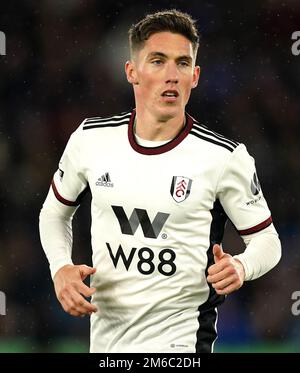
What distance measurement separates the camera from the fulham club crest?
3605 mm

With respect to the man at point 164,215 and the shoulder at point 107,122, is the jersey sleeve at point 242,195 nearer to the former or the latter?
the man at point 164,215

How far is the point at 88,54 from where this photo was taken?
654 centimetres

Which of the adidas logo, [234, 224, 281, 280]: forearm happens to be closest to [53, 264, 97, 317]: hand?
the adidas logo

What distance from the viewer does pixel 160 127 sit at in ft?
12.2

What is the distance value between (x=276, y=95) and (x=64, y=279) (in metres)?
3.44

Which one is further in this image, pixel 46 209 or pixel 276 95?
pixel 276 95

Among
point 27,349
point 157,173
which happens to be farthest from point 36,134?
point 157,173

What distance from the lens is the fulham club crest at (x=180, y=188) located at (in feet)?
11.8

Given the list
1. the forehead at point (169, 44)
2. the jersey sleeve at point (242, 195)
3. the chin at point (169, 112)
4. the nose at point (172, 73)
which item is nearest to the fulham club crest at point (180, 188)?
the jersey sleeve at point (242, 195)

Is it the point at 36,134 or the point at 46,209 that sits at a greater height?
the point at 36,134

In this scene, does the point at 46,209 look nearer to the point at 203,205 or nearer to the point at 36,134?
the point at 203,205

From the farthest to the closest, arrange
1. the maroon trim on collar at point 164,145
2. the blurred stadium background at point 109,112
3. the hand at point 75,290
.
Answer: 1. the blurred stadium background at point 109,112
2. the maroon trim on collar at point 164,145
3. the hand at point 75,290

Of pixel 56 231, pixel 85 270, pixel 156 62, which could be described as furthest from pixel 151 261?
pixel 156 62

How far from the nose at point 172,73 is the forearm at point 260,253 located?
712 millimetres
